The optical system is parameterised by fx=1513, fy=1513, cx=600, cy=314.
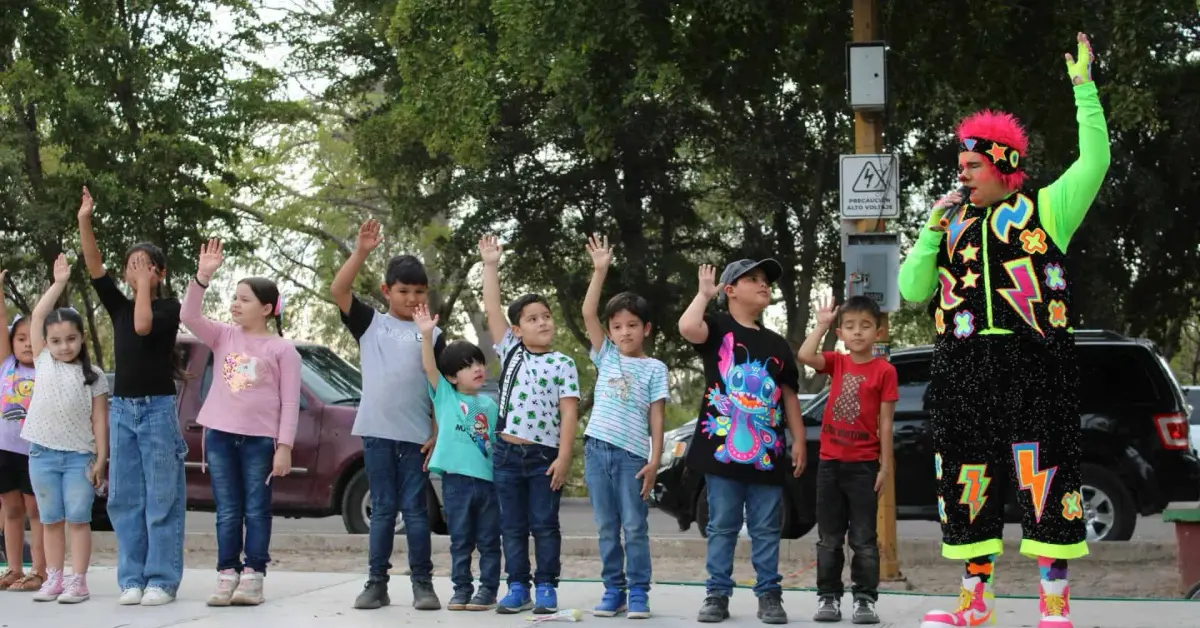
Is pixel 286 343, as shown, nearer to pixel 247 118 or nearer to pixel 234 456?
pixel 234 456

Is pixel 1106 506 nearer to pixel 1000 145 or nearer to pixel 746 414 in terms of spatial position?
pixel 746 414

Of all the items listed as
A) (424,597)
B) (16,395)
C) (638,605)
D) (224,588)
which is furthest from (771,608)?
(16,395)

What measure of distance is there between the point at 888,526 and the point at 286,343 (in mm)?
3891

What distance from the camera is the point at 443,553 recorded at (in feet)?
37.2

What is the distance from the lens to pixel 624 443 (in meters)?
7.20

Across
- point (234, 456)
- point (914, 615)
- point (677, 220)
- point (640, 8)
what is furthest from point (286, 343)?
point (677, 220)

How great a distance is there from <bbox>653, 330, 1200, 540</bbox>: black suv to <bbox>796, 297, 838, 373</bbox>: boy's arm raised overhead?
4458 mm

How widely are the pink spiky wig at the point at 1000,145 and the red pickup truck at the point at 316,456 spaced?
7008 millimetres

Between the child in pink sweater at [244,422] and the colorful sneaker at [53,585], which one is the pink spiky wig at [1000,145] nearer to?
the child in pink sweater at [244,422]

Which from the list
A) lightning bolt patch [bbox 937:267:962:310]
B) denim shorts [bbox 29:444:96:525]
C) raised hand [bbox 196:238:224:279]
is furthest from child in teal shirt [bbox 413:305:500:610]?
lightning bolt patch [bbox 937:267:962:310]

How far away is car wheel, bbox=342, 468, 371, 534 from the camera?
1248 cm

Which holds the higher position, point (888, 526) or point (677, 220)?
point (677, 220)

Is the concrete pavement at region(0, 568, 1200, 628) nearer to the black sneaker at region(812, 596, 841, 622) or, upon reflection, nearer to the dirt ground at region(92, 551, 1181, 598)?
the black sneaker at region(812, 596, 841, 622)

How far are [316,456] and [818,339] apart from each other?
6428 mm
